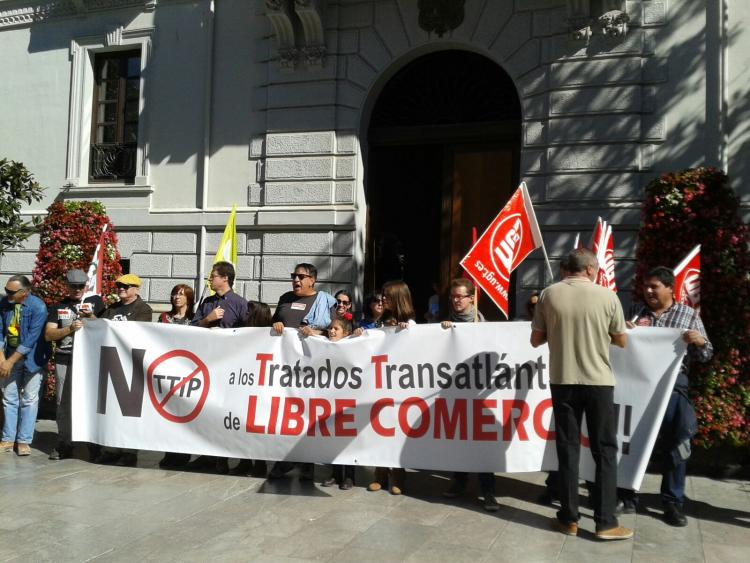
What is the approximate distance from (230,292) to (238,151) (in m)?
4.98

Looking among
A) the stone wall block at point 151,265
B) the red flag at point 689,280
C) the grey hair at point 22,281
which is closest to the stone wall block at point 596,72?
the red flag at point 689,280

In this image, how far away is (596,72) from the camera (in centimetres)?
1020

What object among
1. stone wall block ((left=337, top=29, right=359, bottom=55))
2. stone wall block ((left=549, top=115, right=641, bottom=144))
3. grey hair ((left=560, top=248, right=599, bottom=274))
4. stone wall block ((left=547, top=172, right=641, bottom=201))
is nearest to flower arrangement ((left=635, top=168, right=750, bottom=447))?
stone wall block ((left=547, top=172, right=641, bottom=201))

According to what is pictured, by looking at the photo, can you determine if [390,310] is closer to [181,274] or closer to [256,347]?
[256,347]

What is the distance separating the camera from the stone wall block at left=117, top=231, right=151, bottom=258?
12641 mm

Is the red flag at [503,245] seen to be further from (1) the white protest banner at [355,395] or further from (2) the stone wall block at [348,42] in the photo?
(2) the stone wall block at [348,42]

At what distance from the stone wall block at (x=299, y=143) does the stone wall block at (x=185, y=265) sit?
2074 millimetres

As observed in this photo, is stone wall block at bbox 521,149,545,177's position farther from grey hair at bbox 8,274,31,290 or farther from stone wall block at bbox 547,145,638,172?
grey hair at bbox 8,274,31,290

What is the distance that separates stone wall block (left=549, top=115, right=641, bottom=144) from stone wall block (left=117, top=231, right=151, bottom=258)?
6.53 meters

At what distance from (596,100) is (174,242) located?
6692 mm

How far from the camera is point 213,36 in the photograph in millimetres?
12367

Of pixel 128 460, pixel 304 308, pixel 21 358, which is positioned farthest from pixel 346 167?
pixel 128 460

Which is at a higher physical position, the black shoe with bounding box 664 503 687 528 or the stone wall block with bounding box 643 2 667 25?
the stone wall block with bounding box 643 2 667 25

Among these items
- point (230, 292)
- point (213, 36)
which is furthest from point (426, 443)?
point (213, 36)
